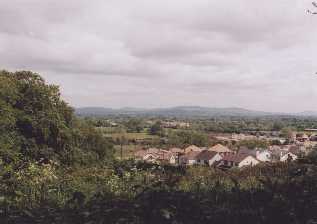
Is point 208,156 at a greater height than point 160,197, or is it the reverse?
point 160,197

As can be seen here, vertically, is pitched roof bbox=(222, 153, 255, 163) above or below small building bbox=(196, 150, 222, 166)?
above

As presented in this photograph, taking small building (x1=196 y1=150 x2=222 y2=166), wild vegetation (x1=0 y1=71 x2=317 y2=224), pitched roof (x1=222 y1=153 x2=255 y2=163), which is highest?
wild vegetation (x1=0 y1=71 x2=317 y2=224)

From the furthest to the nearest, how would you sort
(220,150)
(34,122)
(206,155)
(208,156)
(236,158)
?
(220,150)
(206,155)
(208,156)
(236,158)
(34,122)

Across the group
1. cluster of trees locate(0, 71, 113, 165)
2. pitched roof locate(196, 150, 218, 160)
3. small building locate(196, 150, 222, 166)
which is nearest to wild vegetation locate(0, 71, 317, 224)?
cluster of trees locate(0, 71, 113, 165)

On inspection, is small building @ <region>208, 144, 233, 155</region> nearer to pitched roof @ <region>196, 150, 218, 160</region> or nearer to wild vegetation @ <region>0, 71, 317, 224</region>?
pitched roof @ <region>196, 150, 218, 160</region>

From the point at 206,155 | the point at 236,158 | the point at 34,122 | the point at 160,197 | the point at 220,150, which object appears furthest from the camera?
the point at 220,150

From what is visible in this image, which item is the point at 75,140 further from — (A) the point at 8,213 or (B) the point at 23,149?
(A) the point at 8,213

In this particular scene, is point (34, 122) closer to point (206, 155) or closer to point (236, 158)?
point (236, 158)

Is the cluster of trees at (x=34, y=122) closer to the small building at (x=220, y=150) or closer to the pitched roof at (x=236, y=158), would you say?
the pitched roof at (x=236, y=158)

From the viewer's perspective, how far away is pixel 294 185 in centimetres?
585

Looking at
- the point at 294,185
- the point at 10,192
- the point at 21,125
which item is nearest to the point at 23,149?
the point at 21,125

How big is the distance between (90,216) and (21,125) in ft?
53.8

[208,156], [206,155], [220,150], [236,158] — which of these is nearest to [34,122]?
[236,158]

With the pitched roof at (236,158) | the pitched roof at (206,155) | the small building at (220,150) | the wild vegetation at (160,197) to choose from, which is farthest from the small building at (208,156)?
the wild vegetation at (160,197)
